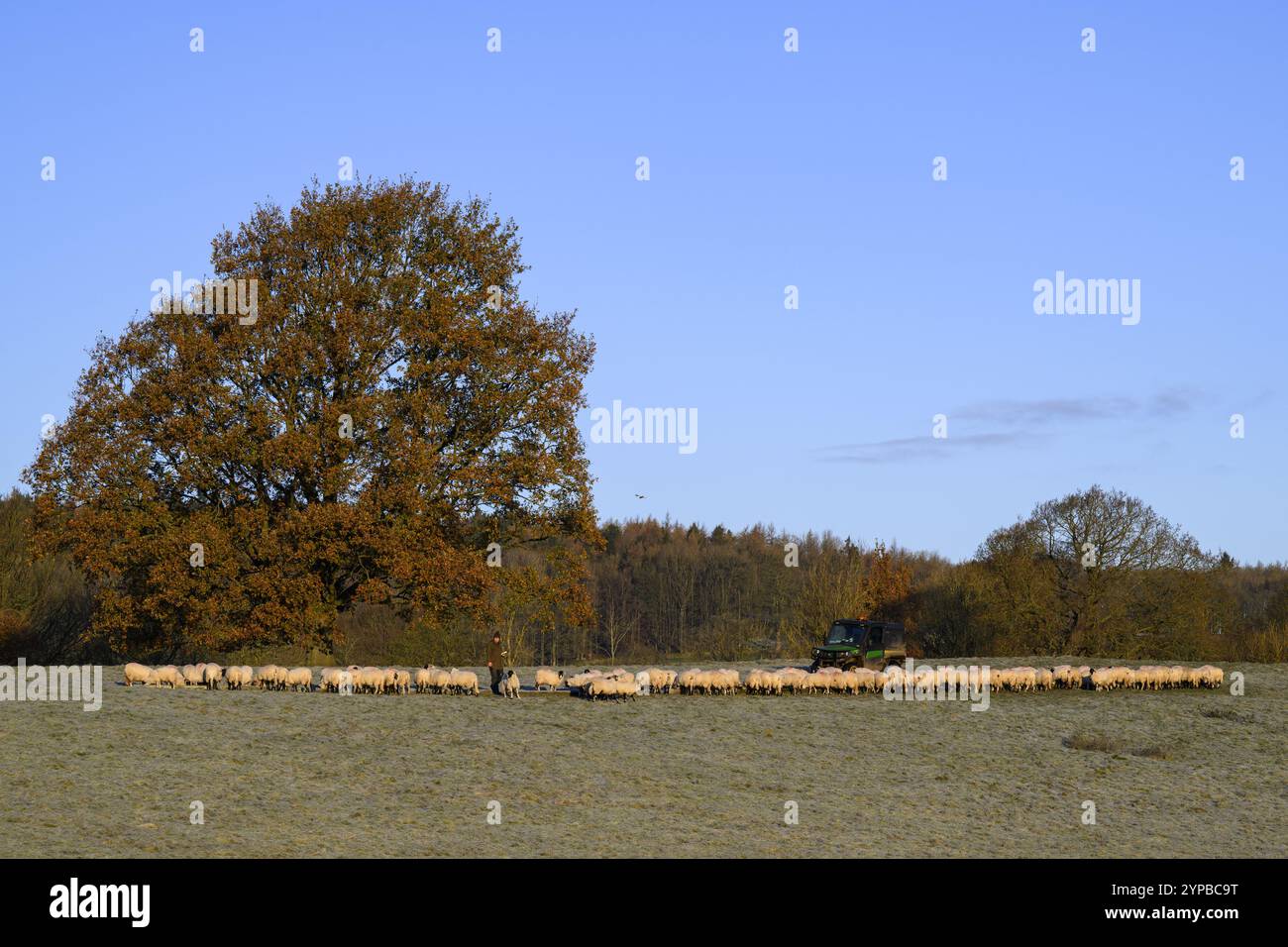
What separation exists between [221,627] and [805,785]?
22624 mm

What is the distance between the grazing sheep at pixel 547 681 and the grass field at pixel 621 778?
1820 millimetres

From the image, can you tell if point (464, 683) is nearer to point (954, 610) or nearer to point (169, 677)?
point (169, 677)

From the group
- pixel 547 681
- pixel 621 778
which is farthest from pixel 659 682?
pixel 621 778

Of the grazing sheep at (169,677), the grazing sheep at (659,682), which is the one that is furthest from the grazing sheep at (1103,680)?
A: the grazing sheep at (169,677)

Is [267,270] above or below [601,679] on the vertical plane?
above

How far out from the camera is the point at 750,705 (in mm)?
35781

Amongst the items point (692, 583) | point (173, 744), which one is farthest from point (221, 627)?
point (692, 583)

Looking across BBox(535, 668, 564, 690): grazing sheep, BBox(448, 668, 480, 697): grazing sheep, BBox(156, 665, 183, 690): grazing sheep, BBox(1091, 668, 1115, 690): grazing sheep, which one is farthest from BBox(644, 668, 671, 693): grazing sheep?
BBox(1091, 668, 1115, 690): grazing sheep

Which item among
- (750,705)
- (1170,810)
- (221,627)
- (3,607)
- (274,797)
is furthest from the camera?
(3,607)

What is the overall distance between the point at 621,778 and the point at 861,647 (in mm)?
21167

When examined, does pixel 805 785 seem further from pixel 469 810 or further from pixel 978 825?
pixel 469 810

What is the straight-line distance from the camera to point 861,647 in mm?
45531
